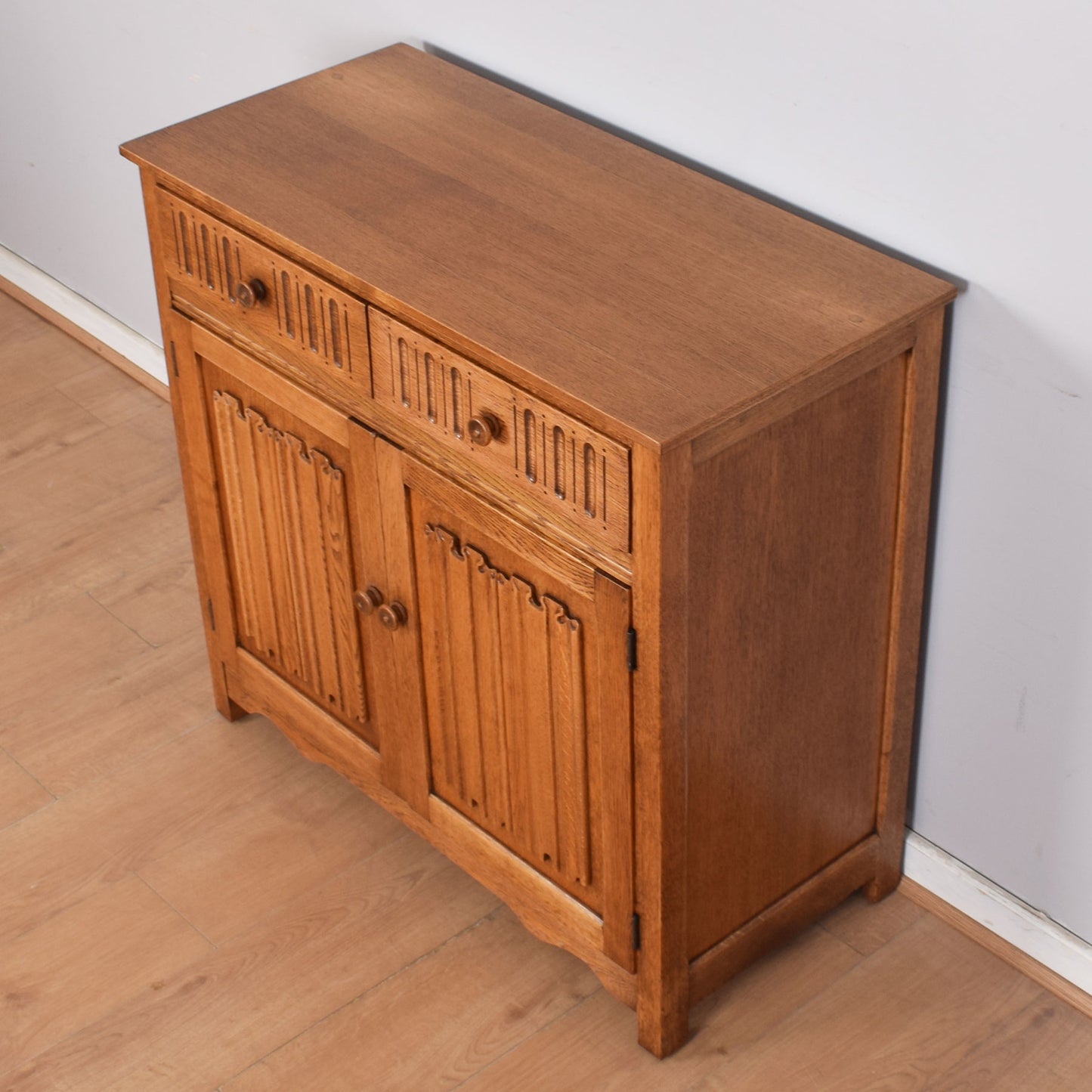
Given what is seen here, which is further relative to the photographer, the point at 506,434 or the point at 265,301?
the point at 265,301

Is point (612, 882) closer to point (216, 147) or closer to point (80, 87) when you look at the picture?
point (216, 147)

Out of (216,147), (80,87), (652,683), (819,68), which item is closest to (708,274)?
(819,68)

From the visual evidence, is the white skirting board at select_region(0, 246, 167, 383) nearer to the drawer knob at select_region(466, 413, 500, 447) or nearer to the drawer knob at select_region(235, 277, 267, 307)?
the drawer knob at select_region(235, 277, 267, 307)

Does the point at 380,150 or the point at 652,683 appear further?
the point at 380,150

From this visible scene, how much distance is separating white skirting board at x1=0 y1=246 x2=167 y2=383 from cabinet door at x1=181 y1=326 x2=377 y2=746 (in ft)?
3.16

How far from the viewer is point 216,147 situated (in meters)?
1.90

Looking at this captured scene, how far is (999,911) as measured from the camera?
198 centimetres

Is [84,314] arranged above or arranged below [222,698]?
above

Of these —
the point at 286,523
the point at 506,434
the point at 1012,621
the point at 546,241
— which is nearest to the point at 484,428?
the point at 506,434

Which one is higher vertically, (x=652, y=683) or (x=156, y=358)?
(x=652, y=683)

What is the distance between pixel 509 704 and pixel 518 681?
5 cm

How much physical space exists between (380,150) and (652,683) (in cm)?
73

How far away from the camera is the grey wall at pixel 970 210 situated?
5.08ft

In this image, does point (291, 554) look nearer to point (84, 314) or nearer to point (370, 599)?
point (370, 599)
